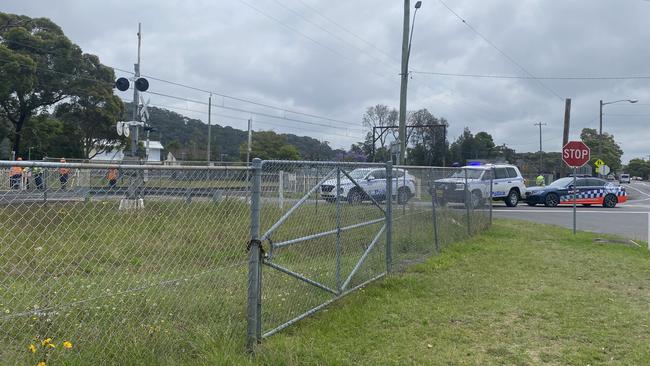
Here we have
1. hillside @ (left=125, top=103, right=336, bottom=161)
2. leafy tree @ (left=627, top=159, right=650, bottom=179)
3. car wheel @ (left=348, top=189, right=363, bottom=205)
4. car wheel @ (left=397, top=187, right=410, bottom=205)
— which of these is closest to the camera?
car wheel @ (left=348, top=189, right=363, bottom=205)

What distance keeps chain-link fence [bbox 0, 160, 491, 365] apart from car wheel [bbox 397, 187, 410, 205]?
1.93 meters

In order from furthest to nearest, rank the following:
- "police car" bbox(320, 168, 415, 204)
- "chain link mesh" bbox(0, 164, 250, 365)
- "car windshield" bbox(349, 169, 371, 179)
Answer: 1. "car windshield" bbox(349, 169, 371, 179)
2. "police car" bbox(320, 168, 415, 204)
3. "chain link mesh" bbox(0, 164, 250, 365)

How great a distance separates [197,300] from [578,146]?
11812 mm

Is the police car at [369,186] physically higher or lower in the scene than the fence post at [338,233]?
higher

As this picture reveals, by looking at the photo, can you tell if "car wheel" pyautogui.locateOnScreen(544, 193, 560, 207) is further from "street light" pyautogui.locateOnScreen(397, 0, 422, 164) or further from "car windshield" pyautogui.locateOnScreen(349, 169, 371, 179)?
"car windshield" pyautogui.locateOnScreen(349, 169, 371, 179)

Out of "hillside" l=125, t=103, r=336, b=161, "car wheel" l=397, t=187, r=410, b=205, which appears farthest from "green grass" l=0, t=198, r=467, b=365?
"hillside" l=125, t=103, r=336, b=161

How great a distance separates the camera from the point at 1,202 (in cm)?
301

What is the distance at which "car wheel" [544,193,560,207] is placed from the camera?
24969 mm

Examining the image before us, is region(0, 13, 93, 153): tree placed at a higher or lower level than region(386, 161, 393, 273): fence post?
higher

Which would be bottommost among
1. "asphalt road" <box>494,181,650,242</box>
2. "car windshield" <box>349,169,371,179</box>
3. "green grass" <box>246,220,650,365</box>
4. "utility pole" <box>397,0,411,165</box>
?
"green grass" <box>246,220,650,365</box>

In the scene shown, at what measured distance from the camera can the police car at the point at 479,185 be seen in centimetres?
1130

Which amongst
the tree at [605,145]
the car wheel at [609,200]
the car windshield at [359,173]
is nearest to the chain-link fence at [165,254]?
the car windshield at [359,173]

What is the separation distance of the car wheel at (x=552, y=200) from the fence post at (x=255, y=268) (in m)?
23.0

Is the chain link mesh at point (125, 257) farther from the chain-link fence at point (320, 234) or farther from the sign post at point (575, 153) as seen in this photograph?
the sign post at point (575, 153)
